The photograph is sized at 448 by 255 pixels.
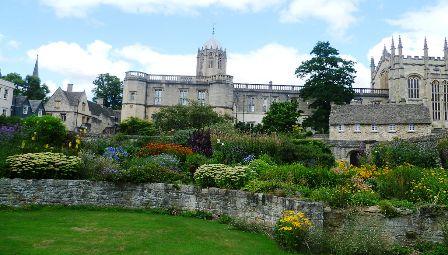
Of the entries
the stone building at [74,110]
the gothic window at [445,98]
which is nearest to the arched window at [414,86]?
the gothic window at [445,98]

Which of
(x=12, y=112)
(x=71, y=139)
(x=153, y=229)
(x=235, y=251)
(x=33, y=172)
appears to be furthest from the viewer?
(x=12, y=112)

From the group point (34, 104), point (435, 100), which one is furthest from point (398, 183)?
point (435, 100)

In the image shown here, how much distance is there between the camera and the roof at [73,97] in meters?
58.3

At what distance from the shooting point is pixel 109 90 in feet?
255

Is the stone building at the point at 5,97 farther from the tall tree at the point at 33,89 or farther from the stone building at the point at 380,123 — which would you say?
the stone building at the point at 380,123

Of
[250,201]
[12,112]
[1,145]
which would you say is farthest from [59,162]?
[12,112]

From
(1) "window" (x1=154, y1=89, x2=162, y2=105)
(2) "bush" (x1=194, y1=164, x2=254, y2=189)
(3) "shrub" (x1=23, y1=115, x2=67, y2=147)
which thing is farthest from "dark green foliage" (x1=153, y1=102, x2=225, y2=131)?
(2) "bush" (x1=194, y1=164, x2=254, y2=189)

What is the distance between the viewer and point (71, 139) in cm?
2616

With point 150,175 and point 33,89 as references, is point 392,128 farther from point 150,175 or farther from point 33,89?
point 33,89

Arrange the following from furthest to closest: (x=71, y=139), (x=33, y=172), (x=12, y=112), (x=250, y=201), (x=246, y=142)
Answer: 1. (x=12, y=112)
2. (x=71, y=139)
3. (x=246, y=142)
4. (x=33, y=172)
5. (x=250, y=201)

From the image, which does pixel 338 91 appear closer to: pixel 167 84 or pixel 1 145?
pixel 167 84

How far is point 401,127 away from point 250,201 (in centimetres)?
3040

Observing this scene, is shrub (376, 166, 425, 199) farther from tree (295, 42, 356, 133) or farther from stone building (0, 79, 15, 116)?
stone building (0, 79, 15, 116)

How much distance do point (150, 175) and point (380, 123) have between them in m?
29.4
